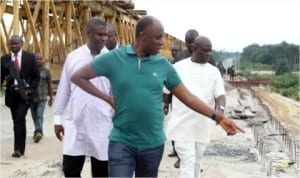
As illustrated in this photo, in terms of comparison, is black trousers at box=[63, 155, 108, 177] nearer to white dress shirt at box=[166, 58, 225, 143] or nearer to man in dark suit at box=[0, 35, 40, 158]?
white dress shirt at box=[166, 58, 225, 143]

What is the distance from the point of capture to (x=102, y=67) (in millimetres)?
4277

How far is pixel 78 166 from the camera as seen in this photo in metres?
5.21

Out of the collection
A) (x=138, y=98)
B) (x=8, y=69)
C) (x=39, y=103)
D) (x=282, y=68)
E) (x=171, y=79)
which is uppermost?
(x=171, y=79)

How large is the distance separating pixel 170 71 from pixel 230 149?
7137 mm

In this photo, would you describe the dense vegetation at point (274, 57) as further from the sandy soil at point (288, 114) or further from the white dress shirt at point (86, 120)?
the white dress shirt at point (86, 120)

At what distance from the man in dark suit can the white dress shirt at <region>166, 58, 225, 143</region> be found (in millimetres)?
3291

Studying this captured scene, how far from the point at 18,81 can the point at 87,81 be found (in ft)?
15.6

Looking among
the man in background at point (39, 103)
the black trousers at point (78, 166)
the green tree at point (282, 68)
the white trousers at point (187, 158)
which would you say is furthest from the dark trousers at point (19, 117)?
the green tree at point (282, 68)

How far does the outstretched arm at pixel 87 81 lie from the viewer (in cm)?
437

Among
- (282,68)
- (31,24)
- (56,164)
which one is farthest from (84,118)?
(282,68)

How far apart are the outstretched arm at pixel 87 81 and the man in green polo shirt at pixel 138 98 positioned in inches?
1.0

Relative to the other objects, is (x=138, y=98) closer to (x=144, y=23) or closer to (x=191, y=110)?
(x=144, y=23)

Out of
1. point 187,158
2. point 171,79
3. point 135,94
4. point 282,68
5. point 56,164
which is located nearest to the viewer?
point 135,94

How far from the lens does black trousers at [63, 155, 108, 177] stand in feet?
16.9
